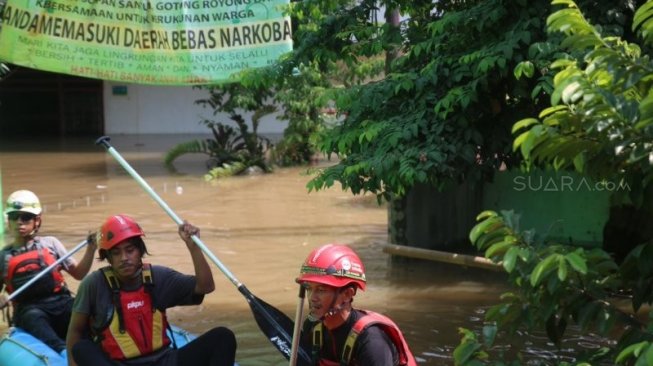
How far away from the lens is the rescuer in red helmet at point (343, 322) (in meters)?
3.39

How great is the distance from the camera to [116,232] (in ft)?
14.4

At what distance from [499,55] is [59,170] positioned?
14147 mm

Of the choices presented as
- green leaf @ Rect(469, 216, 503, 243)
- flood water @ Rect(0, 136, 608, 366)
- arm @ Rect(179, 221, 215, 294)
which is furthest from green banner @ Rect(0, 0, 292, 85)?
green leaf @ Rect(469, 216, 503, 243)

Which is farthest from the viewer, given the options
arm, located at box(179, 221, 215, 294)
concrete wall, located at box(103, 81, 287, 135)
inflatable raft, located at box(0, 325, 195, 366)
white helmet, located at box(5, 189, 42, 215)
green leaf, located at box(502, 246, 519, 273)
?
concrete wall, located at box(103, 81, 287, 135)

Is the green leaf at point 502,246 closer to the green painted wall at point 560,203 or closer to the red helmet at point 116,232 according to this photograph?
the red helmet at point 116,232

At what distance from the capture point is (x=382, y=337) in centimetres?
342

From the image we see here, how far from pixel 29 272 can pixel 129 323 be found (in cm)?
152

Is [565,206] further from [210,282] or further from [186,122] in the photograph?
[186,122]

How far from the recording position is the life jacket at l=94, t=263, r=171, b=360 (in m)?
4.43

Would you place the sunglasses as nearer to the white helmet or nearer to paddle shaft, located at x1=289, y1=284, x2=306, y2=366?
the white helmet

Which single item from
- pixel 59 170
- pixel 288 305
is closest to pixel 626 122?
pixel 288 305

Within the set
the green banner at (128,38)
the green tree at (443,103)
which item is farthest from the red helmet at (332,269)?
the green banner at (128,38)

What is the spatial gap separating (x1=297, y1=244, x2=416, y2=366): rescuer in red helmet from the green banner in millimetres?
5068

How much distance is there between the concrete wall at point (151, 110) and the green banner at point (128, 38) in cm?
1546
